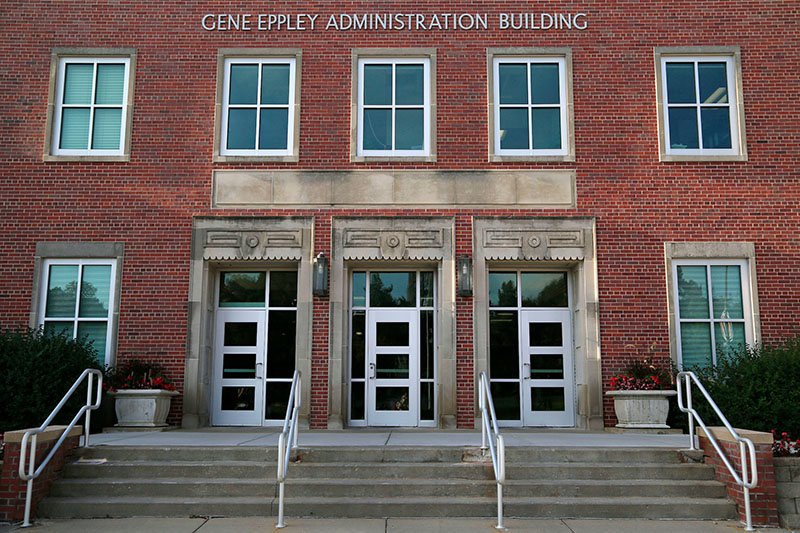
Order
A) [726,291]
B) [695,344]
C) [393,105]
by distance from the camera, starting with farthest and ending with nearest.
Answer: [393,105], [726,291], [695,344]

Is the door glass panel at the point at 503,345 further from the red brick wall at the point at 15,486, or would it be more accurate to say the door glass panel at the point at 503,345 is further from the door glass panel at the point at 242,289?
the red brick wall at the point at 15,486

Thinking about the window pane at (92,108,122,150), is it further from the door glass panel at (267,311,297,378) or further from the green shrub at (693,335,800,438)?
the green shrub at (693,335,800,438)

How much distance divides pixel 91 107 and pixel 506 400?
9.02m

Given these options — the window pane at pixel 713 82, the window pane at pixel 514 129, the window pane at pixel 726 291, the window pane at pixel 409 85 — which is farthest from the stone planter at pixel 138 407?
the window pane at pixel 713 82

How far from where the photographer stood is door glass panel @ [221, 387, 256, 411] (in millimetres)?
12398

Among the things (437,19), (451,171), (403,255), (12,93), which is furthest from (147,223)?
(437,19)

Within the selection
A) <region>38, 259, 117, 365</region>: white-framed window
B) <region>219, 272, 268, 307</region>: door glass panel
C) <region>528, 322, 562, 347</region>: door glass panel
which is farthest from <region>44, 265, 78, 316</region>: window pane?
<region>528, 322, 562, 347</region>: door glass panel

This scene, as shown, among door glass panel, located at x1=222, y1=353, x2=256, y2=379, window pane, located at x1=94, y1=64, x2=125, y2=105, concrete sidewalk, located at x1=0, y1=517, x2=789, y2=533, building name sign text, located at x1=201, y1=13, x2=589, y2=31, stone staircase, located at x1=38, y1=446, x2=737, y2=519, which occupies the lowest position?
concrete sidewalk, located at x1=0, y1=517, x2=789, y2=533

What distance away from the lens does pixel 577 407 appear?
12.2m

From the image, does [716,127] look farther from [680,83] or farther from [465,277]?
[465,277]

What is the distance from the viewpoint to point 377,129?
12727mm

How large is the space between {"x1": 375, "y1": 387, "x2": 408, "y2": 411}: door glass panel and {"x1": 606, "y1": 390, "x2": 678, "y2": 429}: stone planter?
353 centimetres

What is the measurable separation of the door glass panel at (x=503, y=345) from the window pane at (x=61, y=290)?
727cm

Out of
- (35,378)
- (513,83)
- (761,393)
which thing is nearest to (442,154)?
(513,83)
